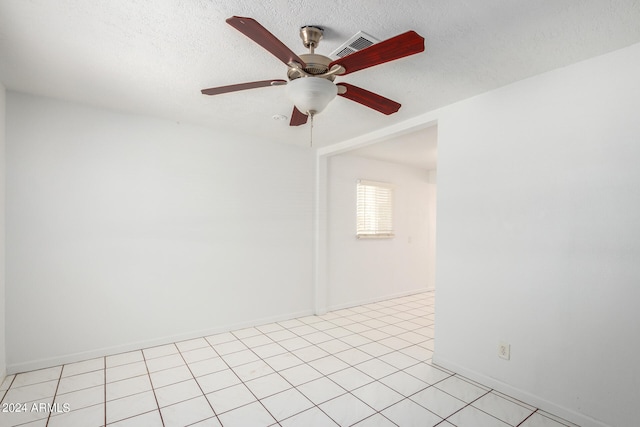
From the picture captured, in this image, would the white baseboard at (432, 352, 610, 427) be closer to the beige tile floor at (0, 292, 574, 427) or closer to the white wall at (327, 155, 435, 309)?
the beige tile floor at (0, 292, 574, 427)

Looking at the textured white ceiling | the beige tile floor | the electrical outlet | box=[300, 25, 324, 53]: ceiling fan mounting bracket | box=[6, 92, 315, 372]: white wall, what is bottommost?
the beige tile floor

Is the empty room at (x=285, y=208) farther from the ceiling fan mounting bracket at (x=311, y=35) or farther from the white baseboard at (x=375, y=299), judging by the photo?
the white baseboard at (x=375, y=299)

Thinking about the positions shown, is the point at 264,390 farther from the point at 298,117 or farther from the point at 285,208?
the point at 285,208

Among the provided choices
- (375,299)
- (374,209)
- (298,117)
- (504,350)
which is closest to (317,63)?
(298,117)

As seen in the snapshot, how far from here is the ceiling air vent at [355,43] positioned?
5.84 feet

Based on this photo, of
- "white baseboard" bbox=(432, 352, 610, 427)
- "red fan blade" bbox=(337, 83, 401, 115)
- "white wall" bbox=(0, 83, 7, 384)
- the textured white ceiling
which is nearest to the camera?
the textured white ceiling

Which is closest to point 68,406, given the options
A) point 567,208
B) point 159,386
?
point 159,386

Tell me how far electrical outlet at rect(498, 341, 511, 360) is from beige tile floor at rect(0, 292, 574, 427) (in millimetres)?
296

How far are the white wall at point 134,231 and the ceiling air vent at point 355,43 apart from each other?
7.36ft

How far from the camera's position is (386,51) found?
1423 mm

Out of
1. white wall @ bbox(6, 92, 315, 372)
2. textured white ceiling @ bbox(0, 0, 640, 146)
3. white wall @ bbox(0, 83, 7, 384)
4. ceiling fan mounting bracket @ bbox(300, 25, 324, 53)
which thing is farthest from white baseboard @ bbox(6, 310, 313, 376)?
ceiling fan mounting bracket @ bbox(300, 25, 324, 53)

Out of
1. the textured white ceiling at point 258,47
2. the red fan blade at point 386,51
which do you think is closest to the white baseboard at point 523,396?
the textured white ceiling at point 258,47

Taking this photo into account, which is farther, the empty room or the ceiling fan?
the empty room

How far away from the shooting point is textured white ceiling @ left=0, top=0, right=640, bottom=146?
160 cm
